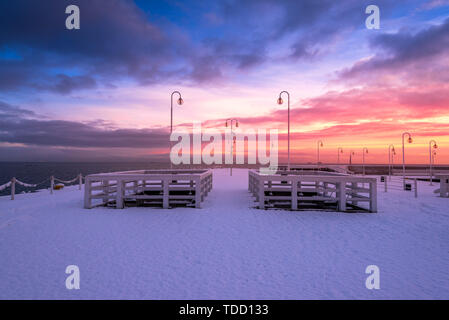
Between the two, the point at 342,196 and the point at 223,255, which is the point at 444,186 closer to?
the point at 342,196

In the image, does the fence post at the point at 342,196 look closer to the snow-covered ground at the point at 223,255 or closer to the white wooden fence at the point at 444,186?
the snow-covered ground at the point at 223,255

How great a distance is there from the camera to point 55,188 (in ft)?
63.1

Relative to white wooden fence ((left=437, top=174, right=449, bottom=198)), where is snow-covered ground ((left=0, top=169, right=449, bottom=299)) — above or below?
below

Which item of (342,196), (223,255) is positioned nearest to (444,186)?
(342,196)

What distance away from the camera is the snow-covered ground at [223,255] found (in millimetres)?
4051

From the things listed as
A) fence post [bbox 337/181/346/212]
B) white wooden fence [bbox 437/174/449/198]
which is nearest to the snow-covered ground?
fence post [bbox 337/181/346/212]

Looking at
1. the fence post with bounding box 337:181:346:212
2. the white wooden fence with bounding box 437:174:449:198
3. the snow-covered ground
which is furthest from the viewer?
the white wooden fence with bounding box 437:174:449:198

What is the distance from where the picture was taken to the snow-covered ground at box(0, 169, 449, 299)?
4.05 meters

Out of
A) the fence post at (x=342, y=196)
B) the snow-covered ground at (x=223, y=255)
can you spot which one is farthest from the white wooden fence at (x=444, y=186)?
the fence post at (x=342, y=196)

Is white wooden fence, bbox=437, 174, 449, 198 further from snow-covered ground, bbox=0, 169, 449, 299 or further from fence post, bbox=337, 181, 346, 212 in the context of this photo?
fence post, bbox=337, 181, 346, 212

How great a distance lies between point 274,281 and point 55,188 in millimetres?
20432
